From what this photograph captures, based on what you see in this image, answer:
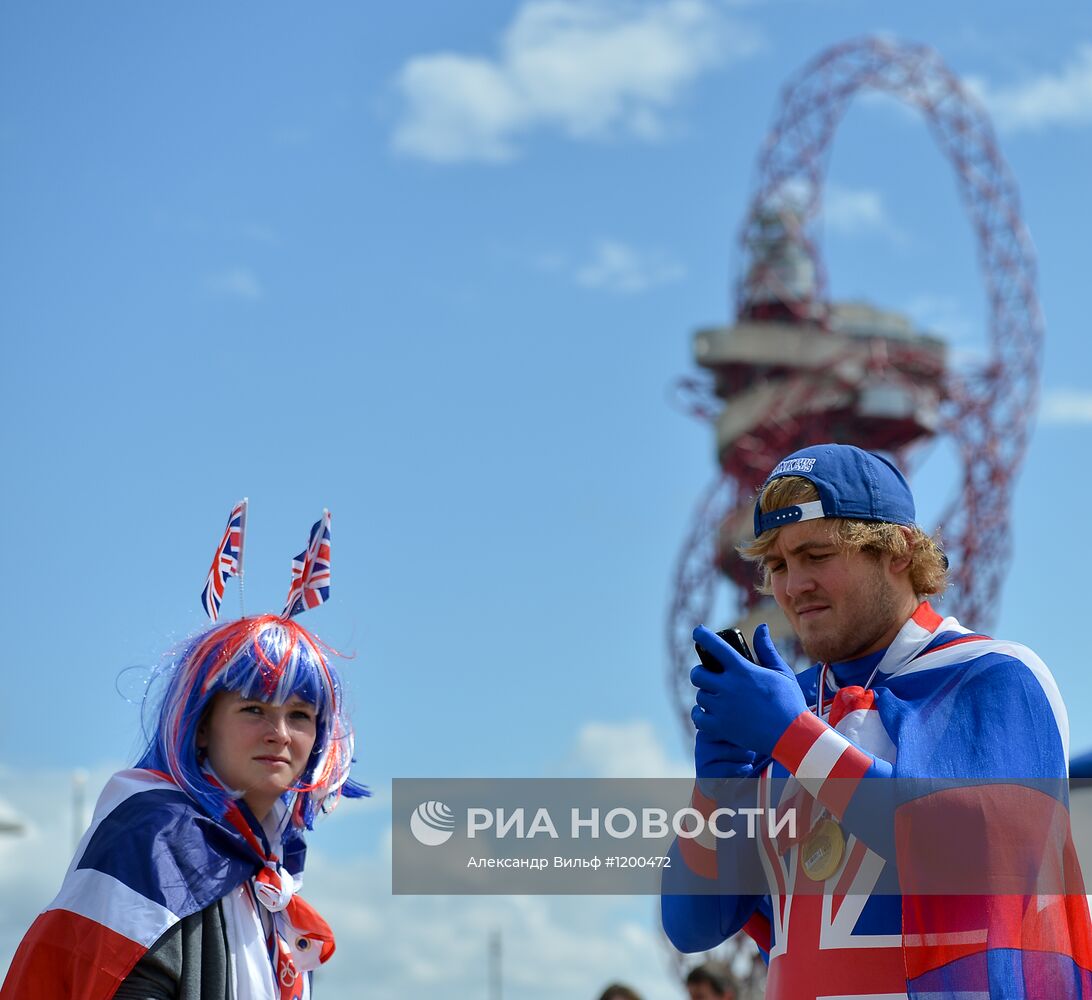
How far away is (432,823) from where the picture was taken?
13.6 feet

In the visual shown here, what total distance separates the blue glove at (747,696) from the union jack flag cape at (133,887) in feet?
3.57

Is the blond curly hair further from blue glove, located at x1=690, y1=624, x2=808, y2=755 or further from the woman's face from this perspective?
the woman's face

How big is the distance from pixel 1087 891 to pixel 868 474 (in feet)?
3.22

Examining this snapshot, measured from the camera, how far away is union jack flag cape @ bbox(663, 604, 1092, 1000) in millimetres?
3145

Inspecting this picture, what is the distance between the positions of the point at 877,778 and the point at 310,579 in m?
1.57

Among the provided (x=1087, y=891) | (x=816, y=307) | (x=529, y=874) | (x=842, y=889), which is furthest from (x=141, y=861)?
(x=816, y=307)

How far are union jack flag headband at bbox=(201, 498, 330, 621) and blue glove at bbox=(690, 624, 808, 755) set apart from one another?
3.57 ft

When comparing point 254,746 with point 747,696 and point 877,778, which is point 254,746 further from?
point 877,778

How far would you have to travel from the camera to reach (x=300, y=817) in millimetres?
4031

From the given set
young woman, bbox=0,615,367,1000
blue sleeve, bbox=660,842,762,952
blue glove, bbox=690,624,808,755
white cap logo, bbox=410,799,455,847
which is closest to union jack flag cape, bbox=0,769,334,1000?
young woman, bbox=0,615,367,1000

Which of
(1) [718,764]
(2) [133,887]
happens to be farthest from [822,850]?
(2) [133,887]

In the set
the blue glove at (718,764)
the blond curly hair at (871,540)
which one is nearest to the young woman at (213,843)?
the blue glove at (718,764)

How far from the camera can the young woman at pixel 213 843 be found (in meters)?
3.49

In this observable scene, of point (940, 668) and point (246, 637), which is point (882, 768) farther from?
point (246, 637)
